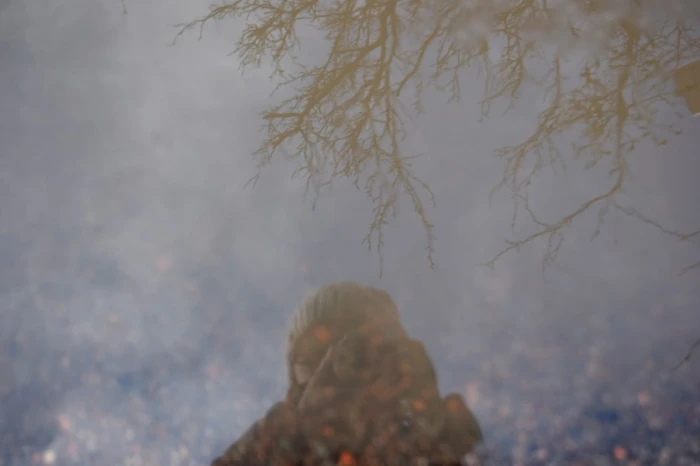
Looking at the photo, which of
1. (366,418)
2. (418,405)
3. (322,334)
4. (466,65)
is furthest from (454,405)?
(466,65)

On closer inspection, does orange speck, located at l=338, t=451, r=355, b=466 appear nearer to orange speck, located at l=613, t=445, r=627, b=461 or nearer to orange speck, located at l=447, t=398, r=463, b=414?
orange speck, located at l=447, t=398, r=463, b=414

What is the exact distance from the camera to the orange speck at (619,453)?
1476 millimetres

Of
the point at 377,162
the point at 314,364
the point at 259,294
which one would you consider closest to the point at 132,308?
the point at 259,294

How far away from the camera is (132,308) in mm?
1902

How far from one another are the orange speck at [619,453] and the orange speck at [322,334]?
3.15 feet

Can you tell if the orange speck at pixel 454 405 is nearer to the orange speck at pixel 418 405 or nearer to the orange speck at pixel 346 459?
the orange speck at pixel 418 405

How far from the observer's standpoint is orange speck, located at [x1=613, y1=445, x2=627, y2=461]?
1.48 meters

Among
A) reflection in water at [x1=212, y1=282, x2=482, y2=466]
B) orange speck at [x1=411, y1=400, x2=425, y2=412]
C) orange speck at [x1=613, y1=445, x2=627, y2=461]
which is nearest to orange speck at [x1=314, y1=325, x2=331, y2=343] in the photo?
reflection in water at [x1=212, y1=282, x2=482, y2=466]

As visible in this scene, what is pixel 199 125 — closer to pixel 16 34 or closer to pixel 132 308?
pixel 132 308

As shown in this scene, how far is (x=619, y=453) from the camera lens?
148cm

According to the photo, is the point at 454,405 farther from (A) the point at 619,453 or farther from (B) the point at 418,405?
(A) the point at 619,453

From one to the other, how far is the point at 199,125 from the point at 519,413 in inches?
68.6

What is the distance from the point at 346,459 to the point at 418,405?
0.91ft

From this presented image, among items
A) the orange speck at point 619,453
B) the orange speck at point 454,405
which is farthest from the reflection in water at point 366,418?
the orange speck at point 619,453
